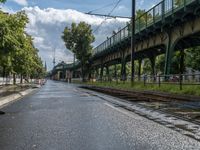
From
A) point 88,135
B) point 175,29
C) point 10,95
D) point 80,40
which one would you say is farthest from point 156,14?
point 80,40

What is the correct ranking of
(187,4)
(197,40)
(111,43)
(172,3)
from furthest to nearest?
(111,43), (197,40), (172,3), (187,4)

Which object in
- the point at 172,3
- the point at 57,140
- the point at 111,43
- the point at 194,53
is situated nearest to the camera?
the point at 57,140

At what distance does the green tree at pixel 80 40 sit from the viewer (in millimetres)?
102188

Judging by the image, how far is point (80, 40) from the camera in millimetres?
102625

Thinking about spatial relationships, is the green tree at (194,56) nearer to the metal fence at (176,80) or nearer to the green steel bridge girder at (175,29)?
the green steel bridge girder at (175,29)

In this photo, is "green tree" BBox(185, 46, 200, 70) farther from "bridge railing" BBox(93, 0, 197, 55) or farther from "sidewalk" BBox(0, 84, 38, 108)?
"sidewalk" BBox(0, 84, 38, 108)

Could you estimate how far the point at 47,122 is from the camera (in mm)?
11984

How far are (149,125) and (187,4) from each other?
2374 centimetres

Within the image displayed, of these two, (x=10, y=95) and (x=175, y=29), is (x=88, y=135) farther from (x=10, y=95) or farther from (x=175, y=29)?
(x=175, y=29)

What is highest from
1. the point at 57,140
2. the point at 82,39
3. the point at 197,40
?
the point at 82,39

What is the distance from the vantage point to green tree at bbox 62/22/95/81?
335 feet

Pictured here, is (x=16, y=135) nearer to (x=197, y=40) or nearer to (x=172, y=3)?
(x=172, y=3)

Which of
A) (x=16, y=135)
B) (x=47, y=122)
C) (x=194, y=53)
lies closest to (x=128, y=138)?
(x=16, y=135)

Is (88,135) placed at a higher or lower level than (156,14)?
lower
